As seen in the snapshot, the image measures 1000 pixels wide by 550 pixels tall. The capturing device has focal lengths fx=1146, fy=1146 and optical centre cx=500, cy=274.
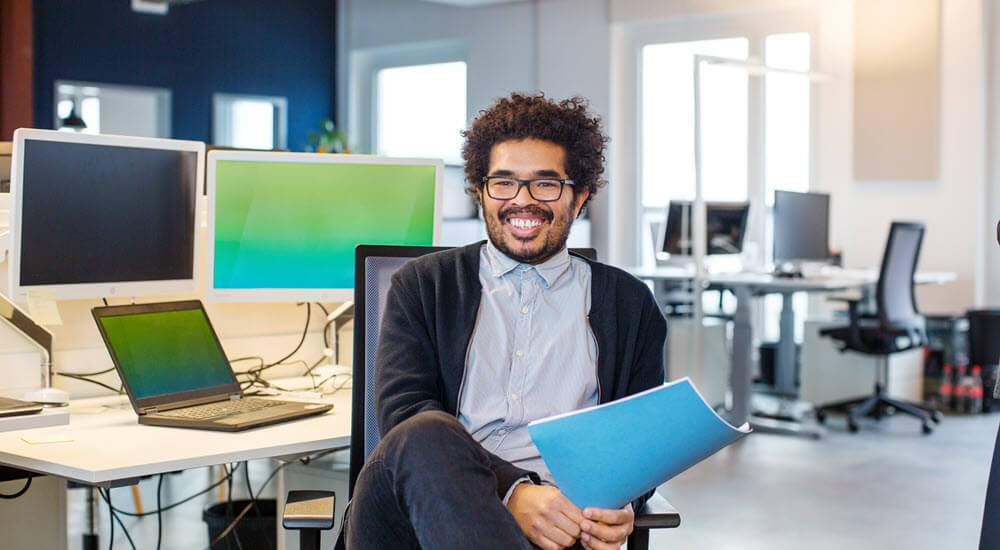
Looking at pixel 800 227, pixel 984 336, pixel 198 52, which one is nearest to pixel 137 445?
pixel 800 227

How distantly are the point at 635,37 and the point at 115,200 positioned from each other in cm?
738

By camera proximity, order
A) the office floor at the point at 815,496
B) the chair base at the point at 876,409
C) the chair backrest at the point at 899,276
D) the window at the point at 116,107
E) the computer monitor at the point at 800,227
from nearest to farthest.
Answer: the office floor at the point at 815,496
the chair backrest at the point at 899,276
the chair base at the point at 876,409
the computer monitor at the point at 800,227
the window at the point at 116,107

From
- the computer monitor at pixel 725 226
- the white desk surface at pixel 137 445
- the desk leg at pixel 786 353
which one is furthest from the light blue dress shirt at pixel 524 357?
the computer monitor at pixel 725 226

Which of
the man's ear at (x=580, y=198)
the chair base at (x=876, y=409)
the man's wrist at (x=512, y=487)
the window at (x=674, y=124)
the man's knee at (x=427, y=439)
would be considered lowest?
the chair base at (x=876, y=409)

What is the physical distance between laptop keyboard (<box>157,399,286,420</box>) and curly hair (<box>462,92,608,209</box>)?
0.74m

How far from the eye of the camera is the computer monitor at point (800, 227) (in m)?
6.48

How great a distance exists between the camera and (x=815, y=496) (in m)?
4.72

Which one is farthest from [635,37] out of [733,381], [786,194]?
[733,381]

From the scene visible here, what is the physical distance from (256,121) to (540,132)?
9.13m

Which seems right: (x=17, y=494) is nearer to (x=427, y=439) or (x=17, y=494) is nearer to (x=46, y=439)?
Result: (x=46, y=439)

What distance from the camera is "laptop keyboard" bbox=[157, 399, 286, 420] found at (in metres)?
2.38

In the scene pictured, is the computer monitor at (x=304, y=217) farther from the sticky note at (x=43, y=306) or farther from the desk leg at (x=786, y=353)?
the desk leg at (x=786, y=353)

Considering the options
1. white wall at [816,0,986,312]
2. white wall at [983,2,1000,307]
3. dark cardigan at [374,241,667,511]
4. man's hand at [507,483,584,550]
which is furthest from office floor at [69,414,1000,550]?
man's hand at [507,483,584,550]

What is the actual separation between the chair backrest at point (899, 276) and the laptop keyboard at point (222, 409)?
14.0 feet
